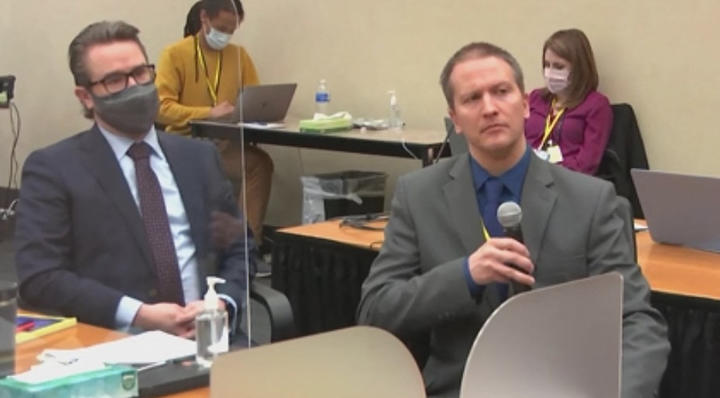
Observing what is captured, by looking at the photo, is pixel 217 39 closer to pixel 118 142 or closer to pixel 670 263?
pixel 118 142

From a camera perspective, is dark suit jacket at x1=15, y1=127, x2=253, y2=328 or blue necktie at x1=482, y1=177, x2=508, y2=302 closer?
blue necktie at x1=482, y1=177, x2=508, y2=302

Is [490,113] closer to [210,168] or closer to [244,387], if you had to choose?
[210,168]

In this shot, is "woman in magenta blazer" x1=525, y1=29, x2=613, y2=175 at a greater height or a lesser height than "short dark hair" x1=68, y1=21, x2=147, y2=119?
lesser

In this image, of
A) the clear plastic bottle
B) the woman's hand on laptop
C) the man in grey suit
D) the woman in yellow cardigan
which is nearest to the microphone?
the man in grey suit

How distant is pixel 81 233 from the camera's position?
8.32 feet

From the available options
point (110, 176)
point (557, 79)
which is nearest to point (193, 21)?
point (557, 79)

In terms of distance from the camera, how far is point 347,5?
6.66 m

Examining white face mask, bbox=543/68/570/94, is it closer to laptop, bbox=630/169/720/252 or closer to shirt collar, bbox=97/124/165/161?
laptop, bbox=630/169/720/252

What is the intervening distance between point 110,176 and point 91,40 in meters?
0.35

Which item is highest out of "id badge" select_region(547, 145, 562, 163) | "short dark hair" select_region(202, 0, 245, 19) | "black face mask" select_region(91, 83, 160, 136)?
"short dark hair" select_region(202, 0, 245, 19)

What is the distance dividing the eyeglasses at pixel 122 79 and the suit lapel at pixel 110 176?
0.11 metres

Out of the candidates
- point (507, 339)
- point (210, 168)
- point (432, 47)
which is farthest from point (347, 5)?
point (507, 339)

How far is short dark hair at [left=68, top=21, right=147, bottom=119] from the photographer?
2.56 m

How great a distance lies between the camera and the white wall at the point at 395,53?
3.28 metres
